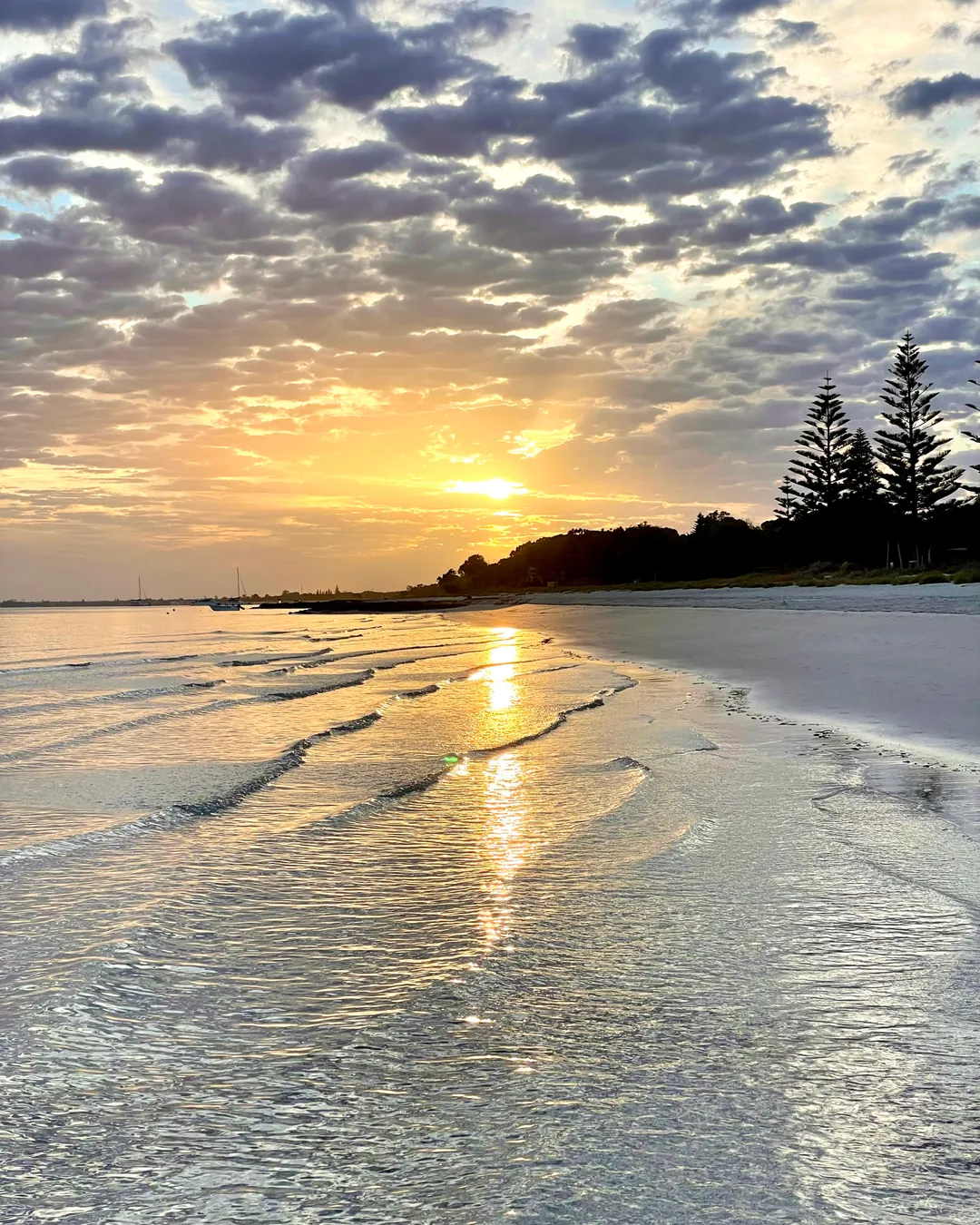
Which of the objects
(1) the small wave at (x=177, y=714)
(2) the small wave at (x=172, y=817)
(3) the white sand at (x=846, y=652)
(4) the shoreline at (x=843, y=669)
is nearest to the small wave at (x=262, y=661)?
(1) the small wave at (x=177, y=714)

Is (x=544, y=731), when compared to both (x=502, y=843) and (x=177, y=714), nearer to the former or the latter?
(x=502, y=843)

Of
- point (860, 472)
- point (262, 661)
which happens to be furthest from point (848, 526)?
point (262, 661)

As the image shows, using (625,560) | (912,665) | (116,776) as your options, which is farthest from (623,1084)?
(625,560)

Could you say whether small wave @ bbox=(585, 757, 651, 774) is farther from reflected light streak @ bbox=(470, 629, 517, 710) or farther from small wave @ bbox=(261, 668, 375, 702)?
small wave @ bbox=(261, 668, 375, 702)

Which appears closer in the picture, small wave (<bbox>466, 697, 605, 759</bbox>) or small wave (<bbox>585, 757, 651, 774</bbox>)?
small wave (<bbox>585, 757, 651, 774</bbox>)

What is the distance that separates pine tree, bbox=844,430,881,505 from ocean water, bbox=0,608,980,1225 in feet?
284

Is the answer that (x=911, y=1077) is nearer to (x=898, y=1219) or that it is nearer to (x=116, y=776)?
(x=898, y=1219)

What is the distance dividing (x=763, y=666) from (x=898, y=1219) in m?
18.0

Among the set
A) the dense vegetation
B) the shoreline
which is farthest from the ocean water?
the dense vegetation

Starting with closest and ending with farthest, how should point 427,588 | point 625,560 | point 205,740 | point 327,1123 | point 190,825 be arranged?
point 327,1123, point 190,825, point 205,740, point 625,560, point 427,588

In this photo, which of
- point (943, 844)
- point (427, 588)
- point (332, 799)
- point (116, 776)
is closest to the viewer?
point (943, 844)

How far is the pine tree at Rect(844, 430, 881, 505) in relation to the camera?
90244 mm

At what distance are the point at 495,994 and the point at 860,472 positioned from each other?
97364 millimetres

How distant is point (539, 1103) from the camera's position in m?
2.86
